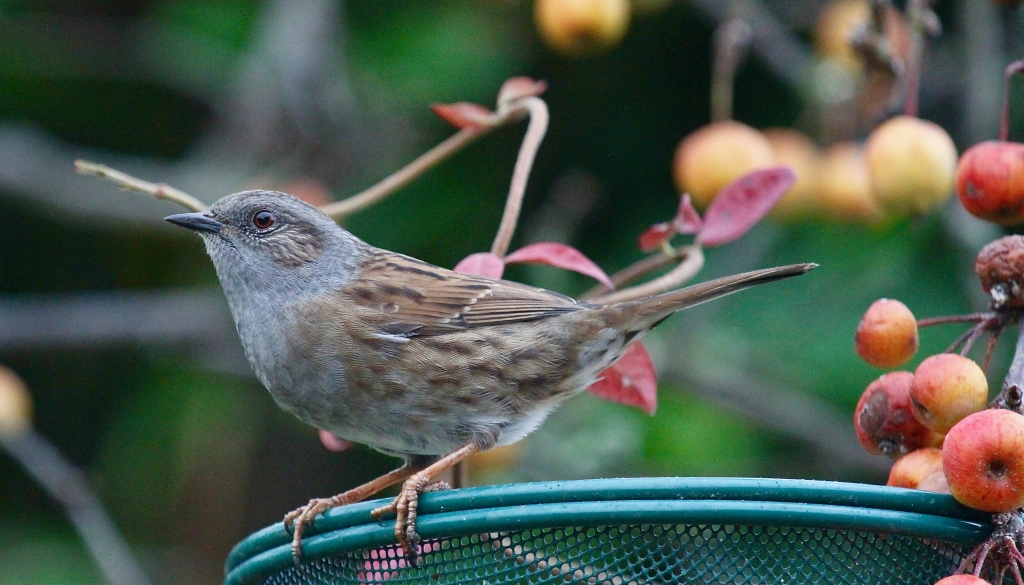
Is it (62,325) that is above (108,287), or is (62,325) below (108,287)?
below

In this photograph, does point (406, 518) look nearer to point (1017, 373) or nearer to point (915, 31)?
point (1017, 373)

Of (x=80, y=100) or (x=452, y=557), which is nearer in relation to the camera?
(x=452, y=557)

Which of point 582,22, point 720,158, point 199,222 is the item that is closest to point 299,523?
point 199,222

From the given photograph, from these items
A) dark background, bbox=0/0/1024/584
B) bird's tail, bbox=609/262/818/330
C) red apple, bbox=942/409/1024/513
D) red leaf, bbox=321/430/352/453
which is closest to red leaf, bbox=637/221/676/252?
bird's tail, bbox=609/262/818/330

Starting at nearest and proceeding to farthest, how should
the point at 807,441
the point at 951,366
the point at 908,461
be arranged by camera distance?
the point at 951,366 → the point at 908,461 → the point at 807,441

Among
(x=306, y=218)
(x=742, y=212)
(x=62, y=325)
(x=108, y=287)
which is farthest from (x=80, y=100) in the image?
(x=742, y=212)

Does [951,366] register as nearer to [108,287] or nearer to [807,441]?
[807,441]

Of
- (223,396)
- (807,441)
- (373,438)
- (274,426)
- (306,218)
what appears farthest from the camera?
(274,426)
